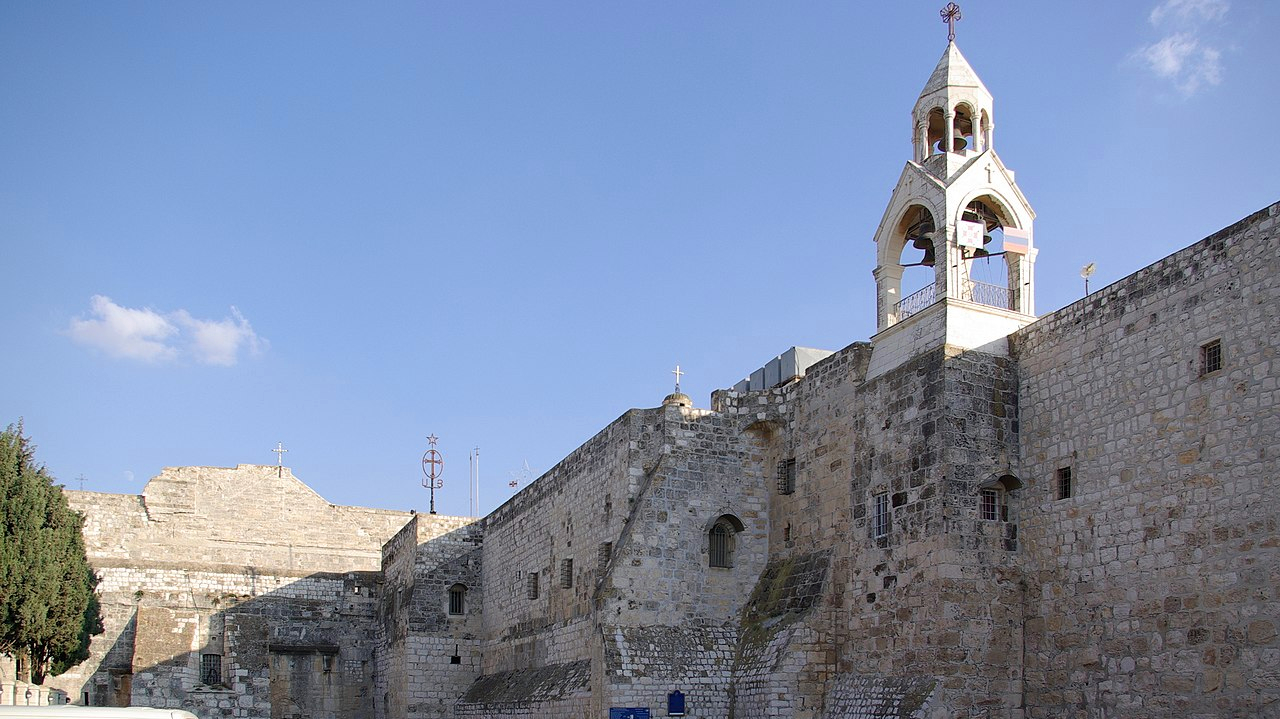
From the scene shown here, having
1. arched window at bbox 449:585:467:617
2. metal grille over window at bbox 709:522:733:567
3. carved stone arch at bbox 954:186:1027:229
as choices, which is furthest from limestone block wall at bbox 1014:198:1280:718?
arched window at bbox 449:585:467:617

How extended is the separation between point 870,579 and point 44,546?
15748 millimetres

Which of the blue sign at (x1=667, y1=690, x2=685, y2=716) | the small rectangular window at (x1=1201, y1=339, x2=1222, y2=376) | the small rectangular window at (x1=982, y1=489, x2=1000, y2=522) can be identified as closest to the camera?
the small rectangular window at (x1=1201, y1=339, x2=1222, y2=376)

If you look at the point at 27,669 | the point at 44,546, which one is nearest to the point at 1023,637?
the point at 44,546

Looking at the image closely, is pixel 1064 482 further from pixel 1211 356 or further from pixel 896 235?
pixel 896 235

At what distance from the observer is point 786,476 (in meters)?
22.6

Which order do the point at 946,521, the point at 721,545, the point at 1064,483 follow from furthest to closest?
the point at 721,545 < the point at 946,521 < the point at 1064,483

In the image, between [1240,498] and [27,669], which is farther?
[27,669]

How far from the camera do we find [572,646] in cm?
2430

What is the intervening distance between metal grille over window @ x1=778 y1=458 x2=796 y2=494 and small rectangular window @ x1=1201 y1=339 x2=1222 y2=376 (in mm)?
8545

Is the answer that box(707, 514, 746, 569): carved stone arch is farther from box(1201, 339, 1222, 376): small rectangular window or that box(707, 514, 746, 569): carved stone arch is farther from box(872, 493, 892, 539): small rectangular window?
box(1201, 339, 1222, 376): small rectangular window

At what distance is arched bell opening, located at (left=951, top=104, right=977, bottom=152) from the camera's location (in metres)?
19.9

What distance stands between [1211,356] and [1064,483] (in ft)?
9.46

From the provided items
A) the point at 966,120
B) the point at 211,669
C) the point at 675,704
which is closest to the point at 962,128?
the point at 966,120

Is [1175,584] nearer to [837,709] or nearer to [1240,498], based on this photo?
[1240,498]
